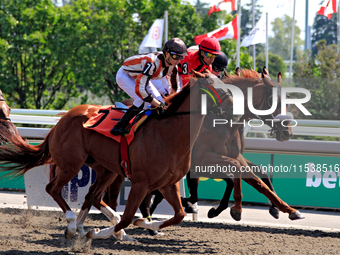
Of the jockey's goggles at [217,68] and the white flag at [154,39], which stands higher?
the white flag at [154,39]

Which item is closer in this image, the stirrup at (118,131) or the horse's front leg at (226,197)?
the stirrup at (118,131)

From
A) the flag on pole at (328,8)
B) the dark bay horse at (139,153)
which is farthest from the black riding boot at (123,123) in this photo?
the flag on pole at (328,8)

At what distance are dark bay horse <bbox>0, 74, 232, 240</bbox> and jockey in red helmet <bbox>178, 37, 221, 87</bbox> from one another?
29.9 inches

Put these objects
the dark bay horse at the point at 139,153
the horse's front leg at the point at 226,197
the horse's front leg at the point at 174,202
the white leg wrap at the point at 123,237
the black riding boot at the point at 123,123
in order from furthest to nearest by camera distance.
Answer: the horse's front leg at the point at 226,197
the white leg wrap at the point at 123,237
the black riding boot at the point at 123,123
the horse's front leg at the point at 174,202
the dark bay horse at the point at 139,153

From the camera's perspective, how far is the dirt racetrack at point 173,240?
4.14 metres

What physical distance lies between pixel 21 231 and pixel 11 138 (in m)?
1.09

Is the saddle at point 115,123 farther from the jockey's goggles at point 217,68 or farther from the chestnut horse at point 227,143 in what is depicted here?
the jockey's goggles at point 217,68

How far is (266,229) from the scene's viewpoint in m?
5.18

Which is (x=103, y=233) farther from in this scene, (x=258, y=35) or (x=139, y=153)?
(x=258, y=35)

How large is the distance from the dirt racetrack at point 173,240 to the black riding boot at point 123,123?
114cm

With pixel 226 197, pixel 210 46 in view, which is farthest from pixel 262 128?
pixel 210 46

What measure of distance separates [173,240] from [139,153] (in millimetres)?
1366

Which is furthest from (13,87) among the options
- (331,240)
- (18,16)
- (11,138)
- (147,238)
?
(331,240)

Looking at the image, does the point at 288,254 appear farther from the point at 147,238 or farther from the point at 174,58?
the point at 174,58
